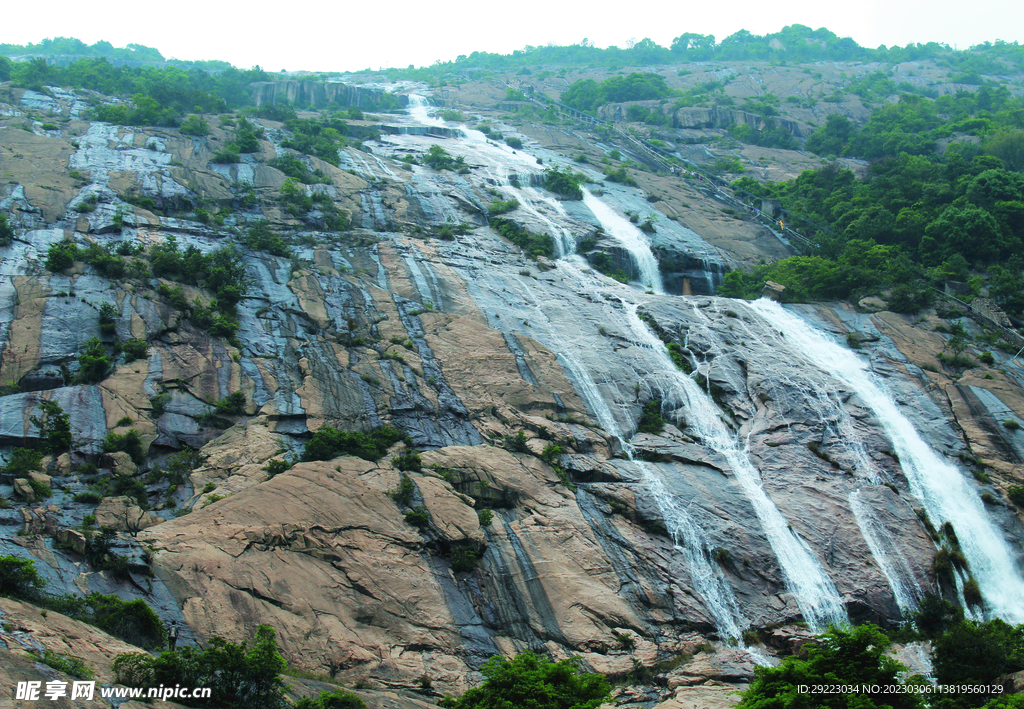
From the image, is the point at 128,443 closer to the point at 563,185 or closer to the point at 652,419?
the point at 652,419

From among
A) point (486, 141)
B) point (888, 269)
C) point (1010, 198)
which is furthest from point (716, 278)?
point (486, 141)

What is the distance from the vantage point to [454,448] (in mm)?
24703

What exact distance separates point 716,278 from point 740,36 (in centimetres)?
13153

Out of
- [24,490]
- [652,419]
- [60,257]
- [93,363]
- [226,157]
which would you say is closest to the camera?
[24,490]

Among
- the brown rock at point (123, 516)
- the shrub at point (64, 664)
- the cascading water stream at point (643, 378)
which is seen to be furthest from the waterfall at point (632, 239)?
the shrub at point (64, 664)

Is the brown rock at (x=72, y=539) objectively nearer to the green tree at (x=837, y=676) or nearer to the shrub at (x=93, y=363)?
the shrub at (x=93, y=363)

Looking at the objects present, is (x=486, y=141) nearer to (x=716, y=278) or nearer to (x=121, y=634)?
(x=716, y=278)

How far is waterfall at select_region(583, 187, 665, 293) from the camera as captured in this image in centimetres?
4359

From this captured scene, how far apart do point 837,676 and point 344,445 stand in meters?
16.6

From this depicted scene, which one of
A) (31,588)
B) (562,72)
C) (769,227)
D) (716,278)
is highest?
(562,72)

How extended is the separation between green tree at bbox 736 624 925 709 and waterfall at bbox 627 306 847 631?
23.9 feet

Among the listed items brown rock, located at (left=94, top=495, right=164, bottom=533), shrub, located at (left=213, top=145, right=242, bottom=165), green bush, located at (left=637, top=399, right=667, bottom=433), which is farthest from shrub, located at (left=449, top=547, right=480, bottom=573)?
shrub, located at (left=213, top=145, right=242, bottom=165)

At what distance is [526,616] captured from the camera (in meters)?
19.9

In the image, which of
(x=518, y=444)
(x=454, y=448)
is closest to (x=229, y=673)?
(x=454, y=448)
